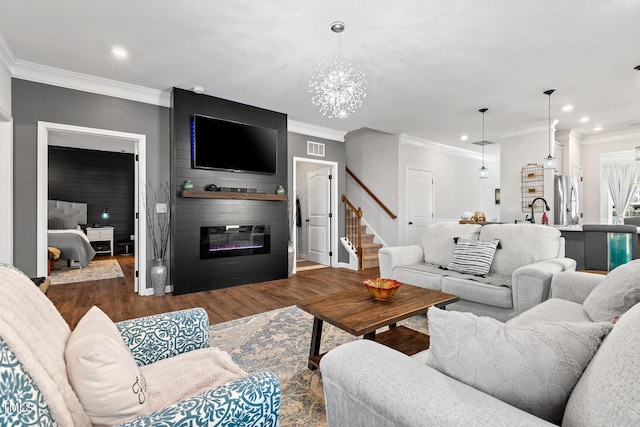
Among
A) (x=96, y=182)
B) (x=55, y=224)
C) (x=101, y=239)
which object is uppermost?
(x=96, y=182)

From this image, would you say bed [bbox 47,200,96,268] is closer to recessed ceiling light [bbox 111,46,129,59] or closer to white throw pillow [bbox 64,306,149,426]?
recessed ceiling light [bbox 111,46,129,59]

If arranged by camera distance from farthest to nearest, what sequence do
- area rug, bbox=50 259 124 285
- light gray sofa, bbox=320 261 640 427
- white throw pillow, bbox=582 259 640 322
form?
area rug, bbox=50 259 124 285, white throw pillow, bbox=582 259 640 322, light gray sofa, bbox=320 261 640 427

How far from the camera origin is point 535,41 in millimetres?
2971

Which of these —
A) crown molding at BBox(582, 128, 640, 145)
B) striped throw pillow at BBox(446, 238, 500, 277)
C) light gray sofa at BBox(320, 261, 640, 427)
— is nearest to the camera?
light gray sofa at BBox(320, 261, 640, 427)

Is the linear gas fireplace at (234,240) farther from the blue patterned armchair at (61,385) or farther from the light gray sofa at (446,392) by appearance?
the light gray sofa at (446,392)

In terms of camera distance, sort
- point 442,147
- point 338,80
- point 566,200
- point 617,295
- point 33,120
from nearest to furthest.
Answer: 1. point 617,295
2. point 338,80
3. point 33,120
4. point 566,200
5. point 442,147

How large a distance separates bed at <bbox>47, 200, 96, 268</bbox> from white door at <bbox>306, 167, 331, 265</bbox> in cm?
432

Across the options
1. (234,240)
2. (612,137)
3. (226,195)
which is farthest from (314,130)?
(612,137)

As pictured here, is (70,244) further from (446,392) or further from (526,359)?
(526,359)

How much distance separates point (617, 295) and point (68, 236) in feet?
24.1

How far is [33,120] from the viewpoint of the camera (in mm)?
3586

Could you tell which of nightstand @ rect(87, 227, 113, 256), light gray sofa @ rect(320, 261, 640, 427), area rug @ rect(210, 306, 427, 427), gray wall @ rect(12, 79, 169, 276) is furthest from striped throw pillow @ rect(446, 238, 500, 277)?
nightstand @ rect(87, 227, 113, 256)

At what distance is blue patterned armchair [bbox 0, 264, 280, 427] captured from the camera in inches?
27.5

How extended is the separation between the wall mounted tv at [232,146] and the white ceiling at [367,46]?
457 millimetres
